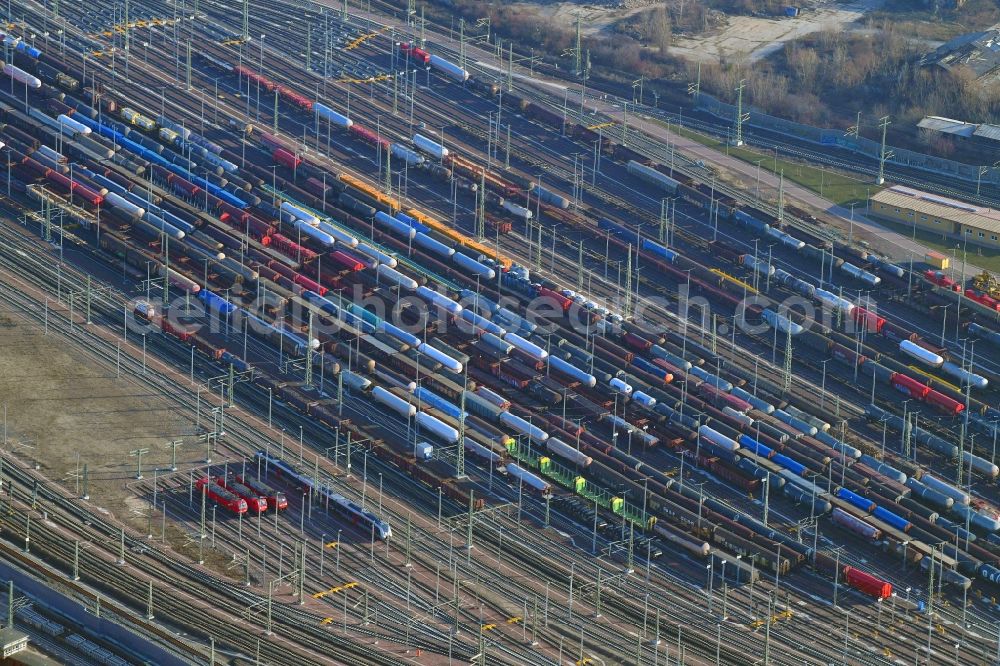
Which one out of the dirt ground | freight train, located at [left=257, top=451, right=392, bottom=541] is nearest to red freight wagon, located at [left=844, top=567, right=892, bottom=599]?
freight train, located at [left=257, top=451, right=392, bottom=541]

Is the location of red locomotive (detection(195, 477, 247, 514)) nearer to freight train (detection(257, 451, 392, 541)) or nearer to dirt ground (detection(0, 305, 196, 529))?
dirt ground (detection(0, 305, 196, 529))

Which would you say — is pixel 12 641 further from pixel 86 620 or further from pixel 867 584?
pixel 867 584

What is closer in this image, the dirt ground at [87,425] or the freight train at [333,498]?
the freight train at [333,498]

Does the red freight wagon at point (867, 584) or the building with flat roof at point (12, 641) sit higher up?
the building with flat roof at point (12, 641)

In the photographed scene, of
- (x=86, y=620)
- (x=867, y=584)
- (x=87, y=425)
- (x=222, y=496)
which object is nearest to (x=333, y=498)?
(x=222, y=496)

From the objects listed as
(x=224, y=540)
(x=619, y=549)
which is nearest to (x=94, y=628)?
(x=224, y=540)

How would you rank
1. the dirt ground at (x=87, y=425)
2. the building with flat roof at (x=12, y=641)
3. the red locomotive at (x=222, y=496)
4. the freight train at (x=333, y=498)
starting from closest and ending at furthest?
the building with flat roof at (x=12, y=641) → the freight train at (x=333, y=498) → the red locomotive at (x=222, y=496) → the dirt ground at (x=87, y=425)

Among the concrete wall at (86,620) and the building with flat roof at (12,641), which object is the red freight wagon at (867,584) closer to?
the concrete wall at (86,620)

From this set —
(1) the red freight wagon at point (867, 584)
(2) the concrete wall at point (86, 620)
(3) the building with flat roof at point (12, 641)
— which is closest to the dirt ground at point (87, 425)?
(2) the concrete wall at point (86, 620)
